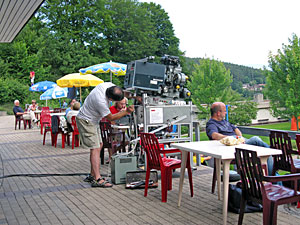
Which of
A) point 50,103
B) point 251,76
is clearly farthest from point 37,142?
point 251,76

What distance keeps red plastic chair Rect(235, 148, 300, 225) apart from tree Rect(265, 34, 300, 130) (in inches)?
1194

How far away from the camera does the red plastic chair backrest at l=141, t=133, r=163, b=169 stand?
5.24m

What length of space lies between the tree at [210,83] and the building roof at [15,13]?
33.8m

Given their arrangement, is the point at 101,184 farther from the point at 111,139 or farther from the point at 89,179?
the point at 111,139

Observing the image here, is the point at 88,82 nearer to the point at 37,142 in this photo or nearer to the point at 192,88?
the point at 37,142

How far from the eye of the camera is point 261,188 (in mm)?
3553

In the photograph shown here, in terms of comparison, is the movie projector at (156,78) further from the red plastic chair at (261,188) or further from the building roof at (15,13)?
the red plastic chair at (261,188)

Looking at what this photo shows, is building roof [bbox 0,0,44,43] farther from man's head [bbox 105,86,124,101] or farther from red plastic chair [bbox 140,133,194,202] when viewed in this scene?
red plastic chair [bbox 140,133,194,202]

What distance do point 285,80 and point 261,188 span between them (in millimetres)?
32153

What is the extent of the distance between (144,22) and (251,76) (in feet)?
101

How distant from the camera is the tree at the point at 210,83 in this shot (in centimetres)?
4259

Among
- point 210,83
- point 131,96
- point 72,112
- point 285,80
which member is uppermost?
point 210,83

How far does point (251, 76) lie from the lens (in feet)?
227

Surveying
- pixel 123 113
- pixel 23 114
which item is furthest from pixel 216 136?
pixel 23 114
